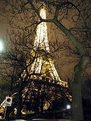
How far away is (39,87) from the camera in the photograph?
33938 mm

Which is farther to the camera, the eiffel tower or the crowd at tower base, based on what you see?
the crowd at tower base

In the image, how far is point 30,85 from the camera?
106 feet

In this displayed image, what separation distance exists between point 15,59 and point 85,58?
1415cm

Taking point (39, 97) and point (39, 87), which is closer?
point (39, 87)

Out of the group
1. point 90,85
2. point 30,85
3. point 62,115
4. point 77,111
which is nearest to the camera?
point 77,111

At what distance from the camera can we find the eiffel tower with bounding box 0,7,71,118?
30188 mm

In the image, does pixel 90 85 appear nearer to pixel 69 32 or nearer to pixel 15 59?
pixel 15 59

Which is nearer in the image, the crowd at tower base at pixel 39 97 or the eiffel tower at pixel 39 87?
the eiffel tower at pixel 39 87

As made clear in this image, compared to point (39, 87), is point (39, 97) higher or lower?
lower

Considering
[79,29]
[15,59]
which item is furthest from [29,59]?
[79,29]

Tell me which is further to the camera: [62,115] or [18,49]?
[18,49]

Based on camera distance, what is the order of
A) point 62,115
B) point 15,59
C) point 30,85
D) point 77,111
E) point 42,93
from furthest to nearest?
point 42,93, point 30,85, point 15,59, point 62,115, point 77,111

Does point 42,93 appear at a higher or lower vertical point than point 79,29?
lower

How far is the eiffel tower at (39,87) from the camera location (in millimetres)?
30188
